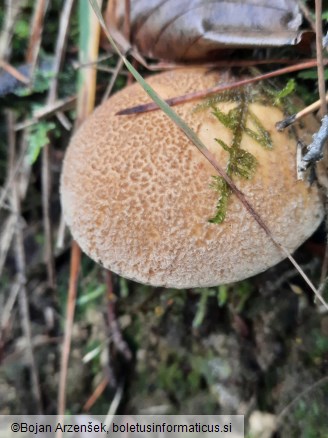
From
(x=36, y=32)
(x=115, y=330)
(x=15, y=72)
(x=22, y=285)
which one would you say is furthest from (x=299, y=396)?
(x=36, y=32)

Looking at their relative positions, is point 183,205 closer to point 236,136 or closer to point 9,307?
point 236,136

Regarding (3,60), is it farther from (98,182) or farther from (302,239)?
(302,239)

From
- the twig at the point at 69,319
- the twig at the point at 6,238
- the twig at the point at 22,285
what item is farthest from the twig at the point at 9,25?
the twig at the point at 69,319

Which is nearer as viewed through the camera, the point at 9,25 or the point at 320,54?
the point at 320,54

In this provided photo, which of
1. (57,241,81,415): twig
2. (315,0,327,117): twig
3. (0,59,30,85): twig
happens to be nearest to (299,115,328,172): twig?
(315,0,327,117): twig

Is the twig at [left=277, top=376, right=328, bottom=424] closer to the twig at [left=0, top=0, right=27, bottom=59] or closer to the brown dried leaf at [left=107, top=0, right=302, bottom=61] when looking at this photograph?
the brown dried leaf at [left=107, top=0, right=302, bottom=61]

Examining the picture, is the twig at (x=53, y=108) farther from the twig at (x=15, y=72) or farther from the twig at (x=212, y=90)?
the twig at (x=212, y=90)
